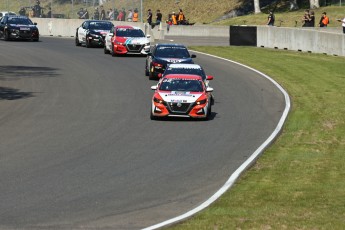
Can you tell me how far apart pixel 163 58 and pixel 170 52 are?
0.75 m

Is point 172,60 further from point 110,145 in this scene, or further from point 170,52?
point 110,145

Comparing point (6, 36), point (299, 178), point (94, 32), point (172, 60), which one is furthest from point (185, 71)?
point (6, 36)

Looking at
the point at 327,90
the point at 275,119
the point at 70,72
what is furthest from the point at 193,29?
the point at 275,119

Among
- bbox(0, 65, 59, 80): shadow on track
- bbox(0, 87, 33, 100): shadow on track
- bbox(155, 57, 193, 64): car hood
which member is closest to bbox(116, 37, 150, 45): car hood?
bbox(0, 65, 59, 80): shadow on track

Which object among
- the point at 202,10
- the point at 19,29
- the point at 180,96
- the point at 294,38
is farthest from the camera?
the point at 202,10

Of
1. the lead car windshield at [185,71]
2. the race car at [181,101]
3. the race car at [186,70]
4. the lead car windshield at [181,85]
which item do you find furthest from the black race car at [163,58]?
the race car at [181,101]

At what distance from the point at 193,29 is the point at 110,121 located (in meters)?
44.5

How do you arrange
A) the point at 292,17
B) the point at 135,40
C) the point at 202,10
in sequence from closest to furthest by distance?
the point at 135,40 → the point at 292,17 → the point at 202,10

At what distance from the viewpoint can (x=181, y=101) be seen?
28.8 metres

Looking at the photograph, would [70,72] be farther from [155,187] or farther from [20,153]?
[155,187]

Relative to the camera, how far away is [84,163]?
21.5 meters

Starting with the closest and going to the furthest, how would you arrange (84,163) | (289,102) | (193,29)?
(84,163) < (289,102) < (193,29)

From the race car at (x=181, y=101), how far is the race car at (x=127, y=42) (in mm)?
19184

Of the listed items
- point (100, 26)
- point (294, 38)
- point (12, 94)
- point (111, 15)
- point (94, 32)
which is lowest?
point (12, 94)
